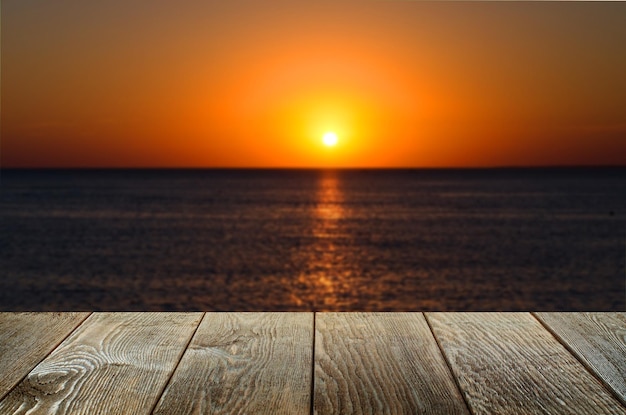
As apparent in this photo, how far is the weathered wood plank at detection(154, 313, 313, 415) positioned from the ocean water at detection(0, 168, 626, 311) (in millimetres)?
16895

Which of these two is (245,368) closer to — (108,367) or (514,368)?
(108,367)

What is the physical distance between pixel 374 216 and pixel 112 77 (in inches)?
837

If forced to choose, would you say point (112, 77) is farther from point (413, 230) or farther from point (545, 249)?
point (545, 249)

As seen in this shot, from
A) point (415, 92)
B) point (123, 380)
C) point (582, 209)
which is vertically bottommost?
point (582, 209)

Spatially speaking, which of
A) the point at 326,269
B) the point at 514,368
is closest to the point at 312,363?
the point at 514,368

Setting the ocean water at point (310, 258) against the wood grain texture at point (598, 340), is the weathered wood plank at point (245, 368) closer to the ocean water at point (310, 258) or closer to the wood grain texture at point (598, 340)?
the wood grain texture at point (598, 340)

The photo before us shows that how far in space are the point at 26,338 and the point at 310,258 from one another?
2612 centimetres

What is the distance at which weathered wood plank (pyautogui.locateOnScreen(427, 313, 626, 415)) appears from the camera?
1.32 metres

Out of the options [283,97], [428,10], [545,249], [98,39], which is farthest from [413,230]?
[98,39]

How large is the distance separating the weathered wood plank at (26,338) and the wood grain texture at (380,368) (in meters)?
0.71

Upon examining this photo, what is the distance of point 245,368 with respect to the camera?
4.96ft

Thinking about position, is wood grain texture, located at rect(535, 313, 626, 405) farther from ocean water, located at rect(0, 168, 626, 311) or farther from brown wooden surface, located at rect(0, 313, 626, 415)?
ocean water, located at rect(0, 168, 626, 311)

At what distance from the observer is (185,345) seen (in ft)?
5.44

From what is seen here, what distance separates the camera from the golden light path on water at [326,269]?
20.0m
